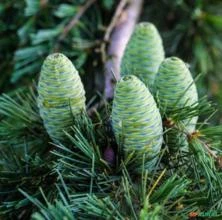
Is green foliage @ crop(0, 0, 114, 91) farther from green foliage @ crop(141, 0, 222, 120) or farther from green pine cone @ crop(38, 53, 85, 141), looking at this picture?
green pine cone @ crop(38, 53, 85, 141)

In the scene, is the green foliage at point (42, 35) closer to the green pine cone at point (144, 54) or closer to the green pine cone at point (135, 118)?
the green pine cone at point (144, 54)

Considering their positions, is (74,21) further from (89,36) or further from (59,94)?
(59,94)

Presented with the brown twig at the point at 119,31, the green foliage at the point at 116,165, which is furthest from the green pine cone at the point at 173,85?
the brown twig at the point at 119,31

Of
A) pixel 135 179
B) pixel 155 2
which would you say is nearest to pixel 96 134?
pixel 135 179

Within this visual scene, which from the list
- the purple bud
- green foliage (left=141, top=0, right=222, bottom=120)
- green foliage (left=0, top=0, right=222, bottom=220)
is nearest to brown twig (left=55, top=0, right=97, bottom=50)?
green foliage (left=141, top=0, right=222, bottom=120)

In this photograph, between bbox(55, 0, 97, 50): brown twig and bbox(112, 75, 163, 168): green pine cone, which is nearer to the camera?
bbox(112, 75, 163, 168): green pine cone

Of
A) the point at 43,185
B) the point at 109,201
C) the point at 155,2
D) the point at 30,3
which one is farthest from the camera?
the point at 155,2

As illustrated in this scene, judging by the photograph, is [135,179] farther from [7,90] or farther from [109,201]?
[7,90]
